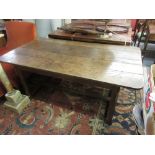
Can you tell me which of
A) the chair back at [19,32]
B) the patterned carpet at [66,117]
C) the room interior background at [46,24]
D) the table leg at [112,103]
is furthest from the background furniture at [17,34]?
the table leg at [112,103]

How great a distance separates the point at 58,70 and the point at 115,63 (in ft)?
1.75

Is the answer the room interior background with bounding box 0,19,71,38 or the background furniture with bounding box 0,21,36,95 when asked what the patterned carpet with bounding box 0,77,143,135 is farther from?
the room interior background with bounding box 0,19,71,38

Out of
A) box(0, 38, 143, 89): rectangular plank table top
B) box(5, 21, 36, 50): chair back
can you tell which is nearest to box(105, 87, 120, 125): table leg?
box(0, 38, 143, 89): rectangular plank table top

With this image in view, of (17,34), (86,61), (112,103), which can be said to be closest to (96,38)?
(86,61)

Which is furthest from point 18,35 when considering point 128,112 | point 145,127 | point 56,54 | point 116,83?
point 145,127

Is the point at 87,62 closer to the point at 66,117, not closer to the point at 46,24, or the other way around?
the point at 66,117

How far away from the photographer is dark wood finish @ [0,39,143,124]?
1046mm

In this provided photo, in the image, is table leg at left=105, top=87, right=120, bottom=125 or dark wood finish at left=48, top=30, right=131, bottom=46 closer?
table leg at left=105, top=87, right=120, bottom=125

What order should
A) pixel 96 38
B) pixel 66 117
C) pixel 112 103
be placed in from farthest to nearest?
1. pixel 96 38
2. pixel 66 117
3. pixel 112 103

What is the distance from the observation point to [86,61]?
1278 mm

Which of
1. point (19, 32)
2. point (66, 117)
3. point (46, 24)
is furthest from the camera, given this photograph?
point (46, 24)

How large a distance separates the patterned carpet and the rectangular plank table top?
583mm

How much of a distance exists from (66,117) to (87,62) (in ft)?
2.31

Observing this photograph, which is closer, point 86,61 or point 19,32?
point 86,61
